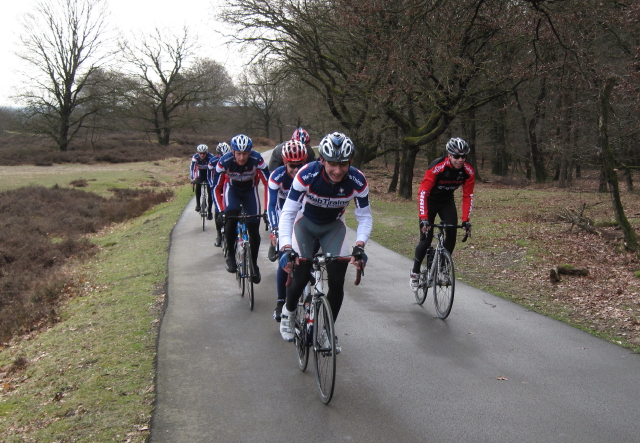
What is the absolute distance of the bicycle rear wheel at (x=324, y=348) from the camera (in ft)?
14.6

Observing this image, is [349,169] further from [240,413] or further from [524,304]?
[524,304]

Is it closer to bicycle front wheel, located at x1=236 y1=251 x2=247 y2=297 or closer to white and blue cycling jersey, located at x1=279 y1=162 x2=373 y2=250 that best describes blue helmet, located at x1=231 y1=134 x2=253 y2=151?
bicycle front wheel, located at x1=236 y1=251 x2=247 y2=297

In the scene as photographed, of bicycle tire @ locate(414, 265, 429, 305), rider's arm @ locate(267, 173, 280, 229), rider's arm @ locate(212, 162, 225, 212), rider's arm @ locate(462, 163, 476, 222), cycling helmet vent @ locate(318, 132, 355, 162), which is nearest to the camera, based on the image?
cycling helmet vent @ locate(318, 132, 355, 162)

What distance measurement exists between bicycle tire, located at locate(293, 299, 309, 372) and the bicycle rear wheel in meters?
0.33

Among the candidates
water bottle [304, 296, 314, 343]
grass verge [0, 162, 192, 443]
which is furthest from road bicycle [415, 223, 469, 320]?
grass verge [0, 162, 192, 443]

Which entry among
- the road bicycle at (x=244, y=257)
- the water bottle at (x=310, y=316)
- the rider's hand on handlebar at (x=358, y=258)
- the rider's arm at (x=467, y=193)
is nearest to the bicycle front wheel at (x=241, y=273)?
the road bicycle at (x=244, y=257)

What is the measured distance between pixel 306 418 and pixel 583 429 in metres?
2.10

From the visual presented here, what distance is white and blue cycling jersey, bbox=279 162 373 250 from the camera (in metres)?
5.11

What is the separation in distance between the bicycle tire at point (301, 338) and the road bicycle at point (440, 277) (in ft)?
7.31

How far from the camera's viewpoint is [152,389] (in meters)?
4.91

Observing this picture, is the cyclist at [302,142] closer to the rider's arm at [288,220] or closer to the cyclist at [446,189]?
the cyclist at [446,189]

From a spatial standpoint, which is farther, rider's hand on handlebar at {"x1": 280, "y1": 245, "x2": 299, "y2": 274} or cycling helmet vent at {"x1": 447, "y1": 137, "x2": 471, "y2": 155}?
cycling helmet vent at {"x1": 447, "y1": 137, "x2": 471, "y2": 155}

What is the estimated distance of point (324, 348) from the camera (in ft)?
15.2

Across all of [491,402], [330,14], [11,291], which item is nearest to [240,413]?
[491,402]
